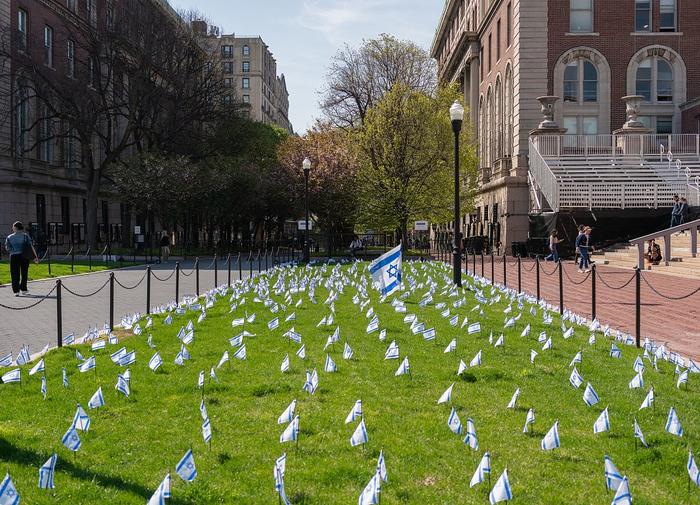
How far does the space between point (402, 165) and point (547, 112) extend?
28.2ft

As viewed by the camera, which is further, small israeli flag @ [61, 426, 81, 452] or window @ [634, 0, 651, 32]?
window @ [634, 0, 651, 32]

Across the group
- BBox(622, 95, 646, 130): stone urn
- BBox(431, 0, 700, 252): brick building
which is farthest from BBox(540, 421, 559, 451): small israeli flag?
BBox(622, 95, 646, 130): stone urn

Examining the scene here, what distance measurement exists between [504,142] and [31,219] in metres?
31.1

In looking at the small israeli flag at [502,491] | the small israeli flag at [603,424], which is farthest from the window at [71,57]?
the small israeli flag at [502,491]

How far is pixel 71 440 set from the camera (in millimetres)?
5051

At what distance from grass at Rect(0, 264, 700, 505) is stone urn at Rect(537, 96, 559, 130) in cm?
2949

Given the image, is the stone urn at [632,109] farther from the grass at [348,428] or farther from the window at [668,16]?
the grass at [348,428]

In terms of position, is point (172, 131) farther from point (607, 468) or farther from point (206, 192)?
point (607, 468)

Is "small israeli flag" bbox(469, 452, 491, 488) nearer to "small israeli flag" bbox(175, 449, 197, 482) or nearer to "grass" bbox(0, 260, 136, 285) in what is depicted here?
"small israeli flag" bbox(175, 449, 197, 482)

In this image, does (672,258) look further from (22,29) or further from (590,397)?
(22,29)

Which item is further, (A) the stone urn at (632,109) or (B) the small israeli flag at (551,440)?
(A) the stone urn at (632,109)

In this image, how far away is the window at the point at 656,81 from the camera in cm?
4041

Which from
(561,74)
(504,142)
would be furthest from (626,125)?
(504,142)

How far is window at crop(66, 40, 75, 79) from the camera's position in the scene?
4791cm
